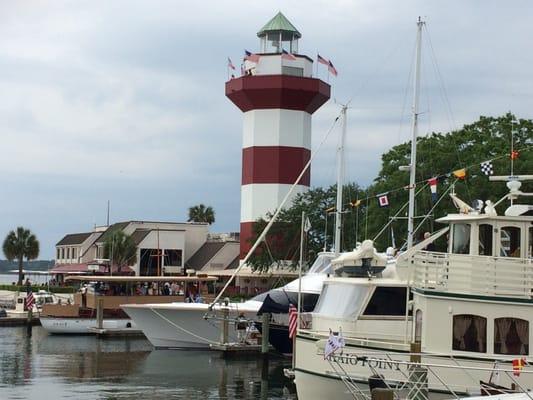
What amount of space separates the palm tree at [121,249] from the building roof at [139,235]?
180 centimetres

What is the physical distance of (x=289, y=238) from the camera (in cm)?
6469

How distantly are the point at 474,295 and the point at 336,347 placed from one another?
11.4 ft

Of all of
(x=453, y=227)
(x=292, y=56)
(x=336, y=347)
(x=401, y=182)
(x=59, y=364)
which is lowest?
(x=59, y=364)

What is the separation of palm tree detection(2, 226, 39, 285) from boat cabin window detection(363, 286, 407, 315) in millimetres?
67690

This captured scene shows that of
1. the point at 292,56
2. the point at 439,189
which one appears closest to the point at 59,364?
the point at 439,189

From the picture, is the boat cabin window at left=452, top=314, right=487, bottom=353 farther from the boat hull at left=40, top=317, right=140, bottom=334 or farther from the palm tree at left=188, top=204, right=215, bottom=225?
the palm tree at left=188, top=204, right=215, bottom=225

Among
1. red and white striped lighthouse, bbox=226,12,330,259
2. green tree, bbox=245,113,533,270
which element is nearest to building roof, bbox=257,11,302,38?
red and white striped lighthouse, bbox=226,12,330,259

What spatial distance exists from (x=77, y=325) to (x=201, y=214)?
56699 millimetres

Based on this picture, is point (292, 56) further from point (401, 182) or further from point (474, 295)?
point (474, 295)

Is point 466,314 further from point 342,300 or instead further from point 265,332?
point 265,332

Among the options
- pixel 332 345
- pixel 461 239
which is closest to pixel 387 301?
pixel 461 239

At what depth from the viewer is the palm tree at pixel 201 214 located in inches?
4259

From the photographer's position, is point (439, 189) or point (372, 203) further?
point (372, 203)

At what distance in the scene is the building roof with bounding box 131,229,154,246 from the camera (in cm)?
8191
